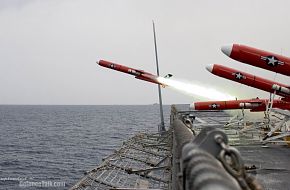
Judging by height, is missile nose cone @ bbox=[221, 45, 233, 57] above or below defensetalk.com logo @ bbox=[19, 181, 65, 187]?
above

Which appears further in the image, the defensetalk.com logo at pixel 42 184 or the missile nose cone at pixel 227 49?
the defensetalk.com logo at pixel 42 184

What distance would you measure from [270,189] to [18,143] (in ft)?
209

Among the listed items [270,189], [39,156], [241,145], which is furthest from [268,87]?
[39,156]

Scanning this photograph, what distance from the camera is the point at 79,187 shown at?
15.1 metres

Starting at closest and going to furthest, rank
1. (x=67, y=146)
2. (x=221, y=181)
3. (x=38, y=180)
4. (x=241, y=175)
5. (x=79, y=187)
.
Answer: (x=221, y=181), (x=241, y=175), (x=79, y=187), (x=38, y=180), (x=67, y=146)

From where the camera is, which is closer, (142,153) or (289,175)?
(289,175)

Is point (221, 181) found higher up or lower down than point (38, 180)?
higher up

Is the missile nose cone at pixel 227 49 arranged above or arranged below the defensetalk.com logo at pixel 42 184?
above

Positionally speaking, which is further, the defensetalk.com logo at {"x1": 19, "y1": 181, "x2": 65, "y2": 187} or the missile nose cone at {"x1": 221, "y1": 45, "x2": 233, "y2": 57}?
the defensetalk.com logo at {"x1": 19, "y1": 181, "x2": 65, "y2": 187}

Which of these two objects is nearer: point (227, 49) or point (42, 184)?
point (227, 49)

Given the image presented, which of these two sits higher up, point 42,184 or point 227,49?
point 227,49

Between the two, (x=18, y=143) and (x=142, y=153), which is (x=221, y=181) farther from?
(x=18, y=143)

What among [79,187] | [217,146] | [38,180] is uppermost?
[217,146]

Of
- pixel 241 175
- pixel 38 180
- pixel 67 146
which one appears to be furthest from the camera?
pixel 67 146
